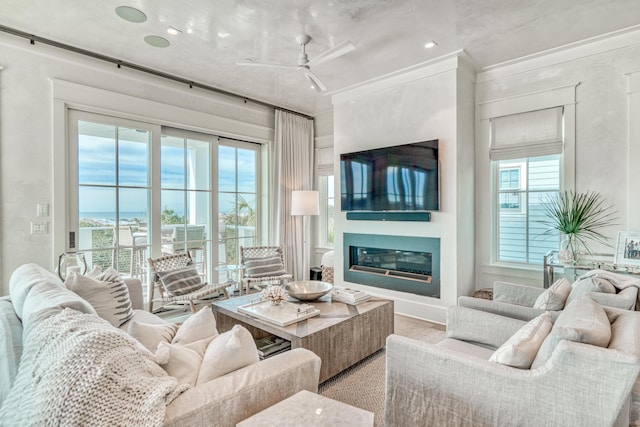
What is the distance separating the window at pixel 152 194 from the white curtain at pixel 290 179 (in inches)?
14.6

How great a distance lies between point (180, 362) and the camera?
50.6 inches

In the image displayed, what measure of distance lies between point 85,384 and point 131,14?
111 inches

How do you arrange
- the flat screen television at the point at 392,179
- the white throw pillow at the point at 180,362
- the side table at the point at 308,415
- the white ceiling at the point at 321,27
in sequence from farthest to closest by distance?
the flat screen television at the point at 392,179, the white ceiling at the point at 321,27, the white throw pillow at the point at 180,362, the side table at the point at 308,415

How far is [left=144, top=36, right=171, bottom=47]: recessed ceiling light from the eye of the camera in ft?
9.88

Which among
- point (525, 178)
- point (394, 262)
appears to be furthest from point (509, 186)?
point (394, 262)

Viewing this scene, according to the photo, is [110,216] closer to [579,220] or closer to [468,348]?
[468,348]

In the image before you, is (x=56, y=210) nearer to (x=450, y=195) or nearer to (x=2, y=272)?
(x=2, y=272)

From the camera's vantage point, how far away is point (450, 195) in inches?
137

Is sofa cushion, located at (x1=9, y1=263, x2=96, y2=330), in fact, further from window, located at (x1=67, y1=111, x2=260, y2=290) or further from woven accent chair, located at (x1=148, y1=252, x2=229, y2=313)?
window, located at (x1=67, y1=111, x2=260, y2=290)

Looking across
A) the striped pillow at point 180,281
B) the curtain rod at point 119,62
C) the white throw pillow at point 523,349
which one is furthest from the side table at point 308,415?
the curtain rod at point 119,62

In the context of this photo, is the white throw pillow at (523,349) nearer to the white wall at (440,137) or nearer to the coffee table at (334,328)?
the coffee table at (334,328)

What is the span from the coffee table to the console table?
5.07 ft

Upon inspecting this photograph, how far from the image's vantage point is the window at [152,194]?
3.39 metres

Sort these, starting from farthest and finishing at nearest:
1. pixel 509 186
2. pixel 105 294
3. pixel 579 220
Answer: pixel 509 186, pixel 579 220, pixel 105 294
